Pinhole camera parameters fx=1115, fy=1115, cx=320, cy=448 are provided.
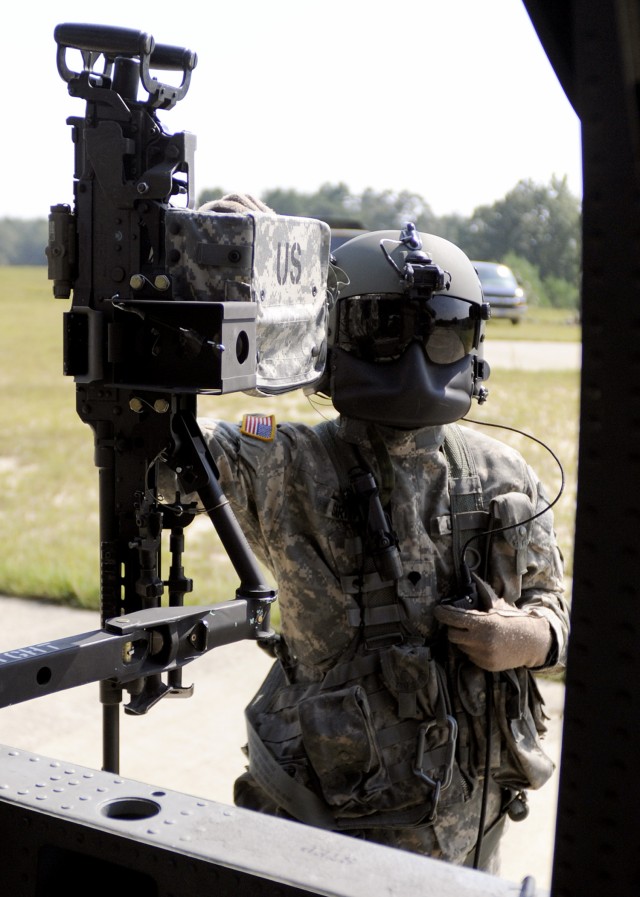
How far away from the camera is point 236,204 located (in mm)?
2506

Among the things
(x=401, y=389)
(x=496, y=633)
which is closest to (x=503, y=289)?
(x=401, y=389)

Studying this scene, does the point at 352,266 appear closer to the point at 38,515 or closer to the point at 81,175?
the point at 81,175


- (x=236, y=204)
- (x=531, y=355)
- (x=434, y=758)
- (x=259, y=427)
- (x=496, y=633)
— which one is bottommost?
(x=434, y=758)

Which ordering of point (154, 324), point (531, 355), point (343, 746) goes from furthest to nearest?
1. point (531, 355)
2. point (343, 746)
3. point (154, 324)

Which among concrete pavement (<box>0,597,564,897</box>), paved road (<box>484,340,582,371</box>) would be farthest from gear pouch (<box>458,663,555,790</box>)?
paved road (<box>484,340,582,371</box>)

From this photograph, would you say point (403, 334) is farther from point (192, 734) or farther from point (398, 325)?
point (192, 734)

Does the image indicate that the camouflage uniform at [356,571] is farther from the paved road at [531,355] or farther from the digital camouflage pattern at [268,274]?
the paved road at [531,355]

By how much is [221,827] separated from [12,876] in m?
0.41

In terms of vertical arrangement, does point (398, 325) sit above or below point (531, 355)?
above

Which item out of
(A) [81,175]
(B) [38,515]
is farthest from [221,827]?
(B) [38,515]

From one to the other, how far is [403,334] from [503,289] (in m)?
20.3

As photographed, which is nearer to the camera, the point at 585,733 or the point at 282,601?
the point at 585,733

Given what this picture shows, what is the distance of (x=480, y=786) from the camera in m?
2.84

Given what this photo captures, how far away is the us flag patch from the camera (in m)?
2.75
